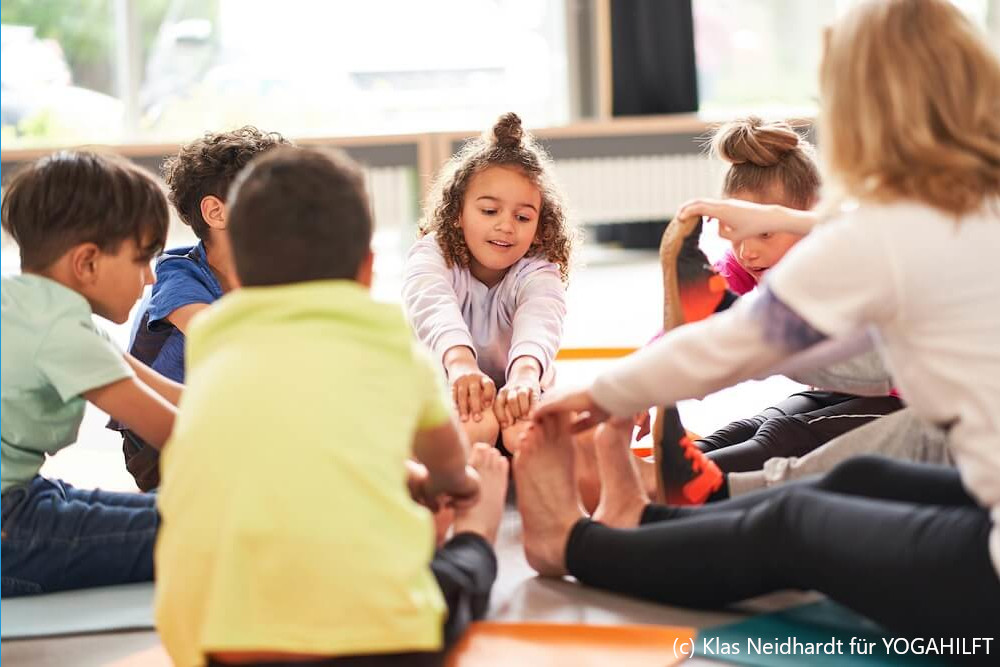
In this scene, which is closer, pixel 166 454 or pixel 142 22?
pixel 166 454

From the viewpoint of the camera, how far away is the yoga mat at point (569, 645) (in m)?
1.28

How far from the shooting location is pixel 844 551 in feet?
3.98

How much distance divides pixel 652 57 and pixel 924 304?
4.76 meters

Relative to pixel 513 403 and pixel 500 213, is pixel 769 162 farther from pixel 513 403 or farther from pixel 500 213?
pixel 513 403

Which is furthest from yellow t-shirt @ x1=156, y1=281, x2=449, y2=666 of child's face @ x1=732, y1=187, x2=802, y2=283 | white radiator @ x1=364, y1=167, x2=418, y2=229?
white radiator @ x1=364, y1=167, x2=418, y2=229

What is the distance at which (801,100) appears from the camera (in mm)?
6141

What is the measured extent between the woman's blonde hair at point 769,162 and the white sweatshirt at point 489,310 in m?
0.37

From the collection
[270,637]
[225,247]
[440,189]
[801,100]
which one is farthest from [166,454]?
[801,100]

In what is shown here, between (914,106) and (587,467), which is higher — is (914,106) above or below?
above

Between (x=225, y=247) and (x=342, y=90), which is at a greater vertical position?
(x=342, y=90)

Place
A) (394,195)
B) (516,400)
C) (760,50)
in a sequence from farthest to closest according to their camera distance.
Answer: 1. (760,50)
2. (394,195)
3. (516,400)

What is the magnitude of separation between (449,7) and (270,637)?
17.1 feet

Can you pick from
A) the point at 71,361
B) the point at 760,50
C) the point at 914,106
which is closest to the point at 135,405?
the point at 71,361

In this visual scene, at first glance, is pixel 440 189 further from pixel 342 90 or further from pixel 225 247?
pixel 342 90
